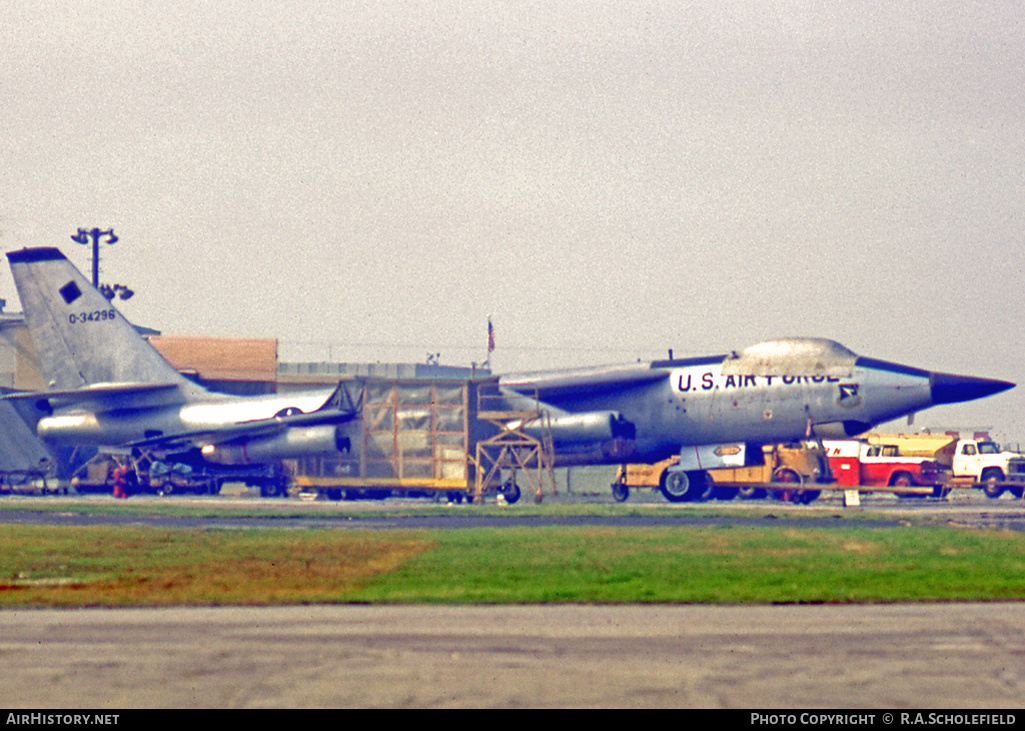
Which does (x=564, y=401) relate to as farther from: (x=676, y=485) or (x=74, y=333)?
(x=74, y=333)

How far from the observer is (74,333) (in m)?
52.6

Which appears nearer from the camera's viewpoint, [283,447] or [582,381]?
[582,381]

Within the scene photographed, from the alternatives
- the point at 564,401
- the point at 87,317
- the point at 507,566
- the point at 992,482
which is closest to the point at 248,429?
the point at 87,317

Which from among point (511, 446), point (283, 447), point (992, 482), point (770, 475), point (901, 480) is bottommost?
point (992, 482)

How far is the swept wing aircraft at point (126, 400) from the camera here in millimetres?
48094

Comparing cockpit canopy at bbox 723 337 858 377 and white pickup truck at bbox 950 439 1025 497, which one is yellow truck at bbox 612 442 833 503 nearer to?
cockpit canopy at bbox 723 337 858 377

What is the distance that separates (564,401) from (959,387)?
1467 cm

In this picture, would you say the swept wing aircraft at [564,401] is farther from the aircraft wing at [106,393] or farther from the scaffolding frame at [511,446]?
the scaffolding frame at [511,446]

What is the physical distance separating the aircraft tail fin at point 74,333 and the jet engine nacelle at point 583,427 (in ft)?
54.5

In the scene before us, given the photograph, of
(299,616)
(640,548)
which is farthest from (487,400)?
(299,616)

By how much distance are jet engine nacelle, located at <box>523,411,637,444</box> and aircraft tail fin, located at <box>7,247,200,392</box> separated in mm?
16623

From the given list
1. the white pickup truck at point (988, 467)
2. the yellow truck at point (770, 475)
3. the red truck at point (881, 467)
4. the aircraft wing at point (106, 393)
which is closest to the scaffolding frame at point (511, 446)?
the yellow truck at point (770, 475)

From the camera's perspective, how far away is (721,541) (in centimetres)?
2383
